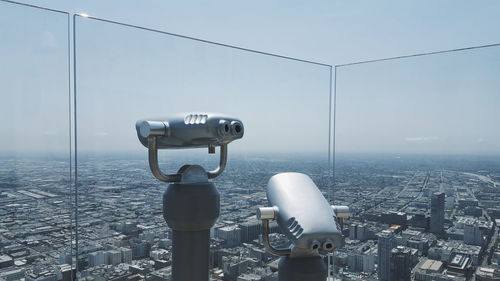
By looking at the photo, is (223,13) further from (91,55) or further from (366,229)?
(366,229)

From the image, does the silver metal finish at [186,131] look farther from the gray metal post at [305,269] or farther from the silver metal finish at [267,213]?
the gray metal post at [305,269]

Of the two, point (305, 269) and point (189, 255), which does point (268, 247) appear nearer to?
point (305, 269)

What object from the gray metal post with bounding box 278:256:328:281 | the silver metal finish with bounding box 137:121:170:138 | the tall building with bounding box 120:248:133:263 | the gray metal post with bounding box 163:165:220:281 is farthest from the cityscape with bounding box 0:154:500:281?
the silver metal finish with bounding box 137:121:170:138

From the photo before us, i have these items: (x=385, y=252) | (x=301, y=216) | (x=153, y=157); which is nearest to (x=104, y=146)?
(x=153, y=157)

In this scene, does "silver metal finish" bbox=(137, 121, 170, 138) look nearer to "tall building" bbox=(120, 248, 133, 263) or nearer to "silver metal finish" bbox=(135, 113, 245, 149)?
"silver metal finish" bbox=(135, 113, 245, 149)

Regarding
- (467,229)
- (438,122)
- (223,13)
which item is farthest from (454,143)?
(223,13)
